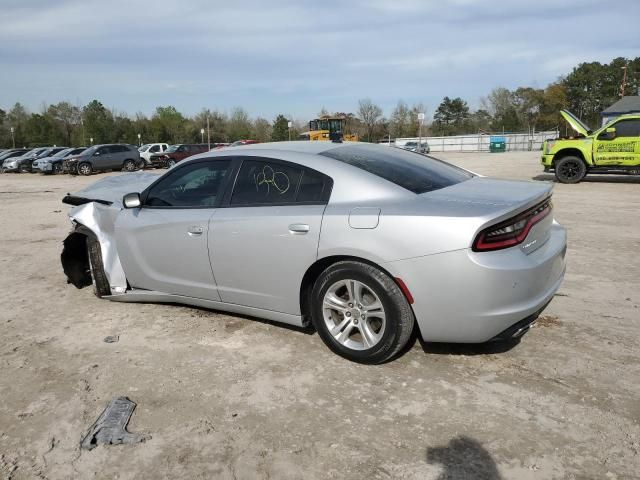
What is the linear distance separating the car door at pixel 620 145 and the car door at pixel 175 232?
13.4 metres

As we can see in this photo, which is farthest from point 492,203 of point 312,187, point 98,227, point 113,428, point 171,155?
point 171,155

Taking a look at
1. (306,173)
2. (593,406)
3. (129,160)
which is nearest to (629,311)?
(593,406)

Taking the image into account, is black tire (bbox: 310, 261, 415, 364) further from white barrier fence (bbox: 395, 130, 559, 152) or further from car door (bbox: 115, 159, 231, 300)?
white barrier fence (bbox: 395, 130, 559, 152)

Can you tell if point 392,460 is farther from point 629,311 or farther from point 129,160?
point 129,160

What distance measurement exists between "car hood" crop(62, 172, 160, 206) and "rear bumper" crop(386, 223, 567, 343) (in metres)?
3.17

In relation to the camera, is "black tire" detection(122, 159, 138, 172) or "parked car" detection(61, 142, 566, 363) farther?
"black tire" detection(122, 159, 138, 172)

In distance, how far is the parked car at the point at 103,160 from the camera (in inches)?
1101

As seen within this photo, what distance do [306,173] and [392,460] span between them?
203cm

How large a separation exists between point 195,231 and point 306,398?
1702 mm

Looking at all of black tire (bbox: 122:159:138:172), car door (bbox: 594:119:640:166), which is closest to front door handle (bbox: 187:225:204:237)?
car door (bbox: 594:119:640:166)

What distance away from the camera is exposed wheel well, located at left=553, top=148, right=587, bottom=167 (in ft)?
47.9

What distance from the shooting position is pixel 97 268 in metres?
4.98

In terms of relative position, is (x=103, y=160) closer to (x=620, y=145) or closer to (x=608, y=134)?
(x=608, y=134)

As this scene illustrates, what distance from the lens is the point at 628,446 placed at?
253 centimetres
